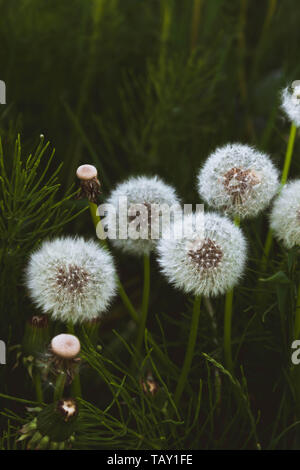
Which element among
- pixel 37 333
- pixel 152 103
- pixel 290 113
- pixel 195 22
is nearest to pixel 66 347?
pixel 37 333

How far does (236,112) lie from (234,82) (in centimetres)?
7

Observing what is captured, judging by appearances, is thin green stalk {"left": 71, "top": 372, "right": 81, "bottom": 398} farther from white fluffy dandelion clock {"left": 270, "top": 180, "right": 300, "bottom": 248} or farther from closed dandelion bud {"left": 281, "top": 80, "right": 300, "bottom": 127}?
closed dandelion bud {"left": 281, "top": 80, "right": 300, "bottom": 127}

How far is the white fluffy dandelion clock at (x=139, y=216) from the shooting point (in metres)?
0.72

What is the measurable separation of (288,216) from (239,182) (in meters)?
0.07

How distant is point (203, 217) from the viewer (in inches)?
25.5

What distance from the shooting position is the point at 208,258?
628 millimetres

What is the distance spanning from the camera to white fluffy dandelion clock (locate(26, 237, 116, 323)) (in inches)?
25.0

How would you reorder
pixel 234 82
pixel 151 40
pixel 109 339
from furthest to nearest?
pixel 151 40, pixel 234 82, pixel 109 339

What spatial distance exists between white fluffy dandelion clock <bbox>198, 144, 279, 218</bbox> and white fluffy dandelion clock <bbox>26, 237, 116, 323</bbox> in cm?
16

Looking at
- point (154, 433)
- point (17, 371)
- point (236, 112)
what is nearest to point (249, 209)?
point (154, 433)

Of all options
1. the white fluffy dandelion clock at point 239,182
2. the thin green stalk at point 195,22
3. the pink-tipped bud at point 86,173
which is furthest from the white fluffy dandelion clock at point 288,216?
the thin green stalk at point 195,22

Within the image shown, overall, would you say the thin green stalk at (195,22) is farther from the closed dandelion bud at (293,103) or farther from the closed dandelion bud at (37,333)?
the closed dandelion bud at (37,333)

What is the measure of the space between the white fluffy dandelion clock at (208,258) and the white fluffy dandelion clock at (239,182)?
33 millimetres
